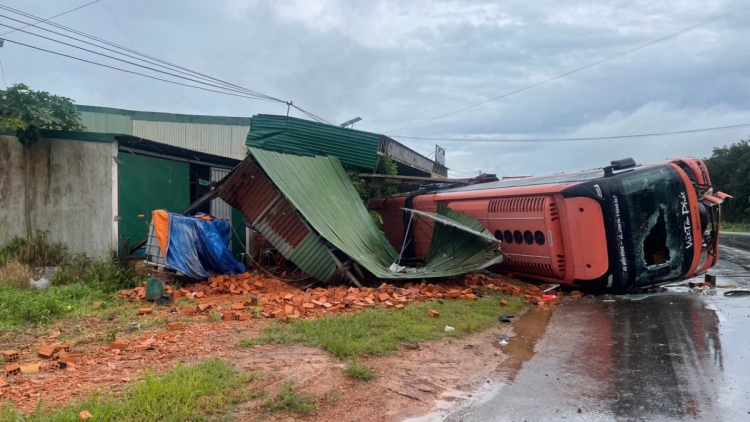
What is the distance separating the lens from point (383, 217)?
14555 millimetres

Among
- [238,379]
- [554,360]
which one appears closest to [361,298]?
[554,360]

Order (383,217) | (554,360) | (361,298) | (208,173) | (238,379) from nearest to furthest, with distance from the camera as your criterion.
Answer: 1. (238,379)
2. (554,360)
3. (361,298)
4. (208,173)
5. (383,217)

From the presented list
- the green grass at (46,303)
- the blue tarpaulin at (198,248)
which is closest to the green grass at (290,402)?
the green grass at (46,303)

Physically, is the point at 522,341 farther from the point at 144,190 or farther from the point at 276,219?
the point at 144,190

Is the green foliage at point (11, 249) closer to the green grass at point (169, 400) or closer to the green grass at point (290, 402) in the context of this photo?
the green grass at point (169, 400)

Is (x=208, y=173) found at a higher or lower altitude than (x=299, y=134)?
lower

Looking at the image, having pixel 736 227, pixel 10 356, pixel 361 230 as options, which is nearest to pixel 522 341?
pixel 361 230

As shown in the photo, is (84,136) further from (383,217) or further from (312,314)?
(383,217)

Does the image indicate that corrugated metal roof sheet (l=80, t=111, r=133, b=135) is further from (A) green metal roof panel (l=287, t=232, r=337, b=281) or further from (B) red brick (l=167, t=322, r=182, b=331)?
(B) red brick (l=167, t=322, r=182, b=331)

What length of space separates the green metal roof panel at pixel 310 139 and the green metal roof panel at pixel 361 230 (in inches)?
102

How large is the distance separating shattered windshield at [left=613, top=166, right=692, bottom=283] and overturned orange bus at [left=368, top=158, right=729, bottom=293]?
0.06ft

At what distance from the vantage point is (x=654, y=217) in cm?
899

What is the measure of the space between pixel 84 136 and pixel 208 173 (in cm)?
320

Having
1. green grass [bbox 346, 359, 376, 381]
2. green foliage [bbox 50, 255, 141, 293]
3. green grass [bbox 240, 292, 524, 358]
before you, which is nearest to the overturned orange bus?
green grass [bbox 240, 292, 524, 358]
